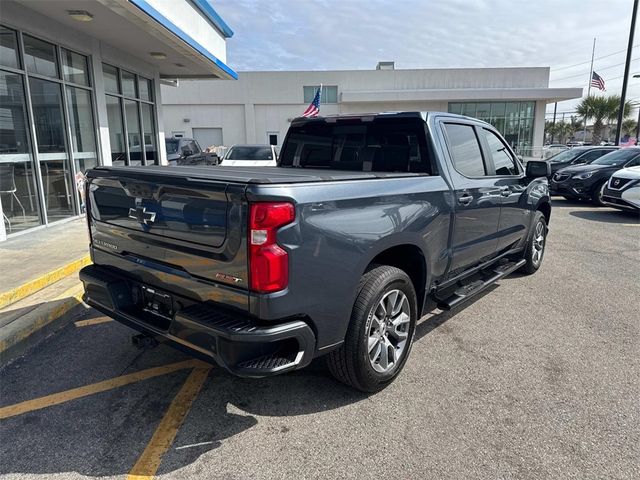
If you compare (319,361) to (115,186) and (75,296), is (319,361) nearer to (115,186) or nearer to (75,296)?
(115,186)

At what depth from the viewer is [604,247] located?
7770 mm

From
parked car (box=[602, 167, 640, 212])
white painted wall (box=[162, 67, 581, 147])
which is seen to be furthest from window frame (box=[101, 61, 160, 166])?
white painted wall (box=[162, 67, 581, 147])

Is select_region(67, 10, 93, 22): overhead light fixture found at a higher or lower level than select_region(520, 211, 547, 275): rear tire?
higher

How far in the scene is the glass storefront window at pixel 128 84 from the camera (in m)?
10.9

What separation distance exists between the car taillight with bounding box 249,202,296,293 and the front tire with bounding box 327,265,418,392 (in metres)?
0.74

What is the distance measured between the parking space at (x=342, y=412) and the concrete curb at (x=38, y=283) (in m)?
0.72

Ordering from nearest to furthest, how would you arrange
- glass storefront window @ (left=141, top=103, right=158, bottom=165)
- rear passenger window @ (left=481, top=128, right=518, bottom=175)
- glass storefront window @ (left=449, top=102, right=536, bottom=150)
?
rear passenger window @ (left=481, top=128, right=518, bottom=175) → glass storefront window @ (left=141, top=103, right=158, bottom=165) → glass storefront window @ (left=449, top=102, right=536, bottom=150)

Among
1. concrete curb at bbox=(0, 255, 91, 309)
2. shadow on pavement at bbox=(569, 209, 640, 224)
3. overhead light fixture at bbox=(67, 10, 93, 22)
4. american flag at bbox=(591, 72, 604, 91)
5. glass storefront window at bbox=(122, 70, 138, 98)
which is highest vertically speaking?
american flag at bbox=(591, 72, 604, 91)

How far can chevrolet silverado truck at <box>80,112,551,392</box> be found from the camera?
2.38m

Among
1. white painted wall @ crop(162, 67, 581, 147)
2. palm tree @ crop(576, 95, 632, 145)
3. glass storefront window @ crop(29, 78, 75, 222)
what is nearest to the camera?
glass storefront window @ crop(29, 78, 75, 222)

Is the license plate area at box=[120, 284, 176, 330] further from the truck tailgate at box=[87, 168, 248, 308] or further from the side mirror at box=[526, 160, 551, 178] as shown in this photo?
the side mirror at box=[526, 160, 551, 178]

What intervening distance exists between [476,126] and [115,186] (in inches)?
133

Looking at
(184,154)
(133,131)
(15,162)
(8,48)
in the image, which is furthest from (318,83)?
(15,162)

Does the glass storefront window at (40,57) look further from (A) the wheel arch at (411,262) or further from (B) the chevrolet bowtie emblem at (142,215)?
(A) the wheel arch at (411,262)
